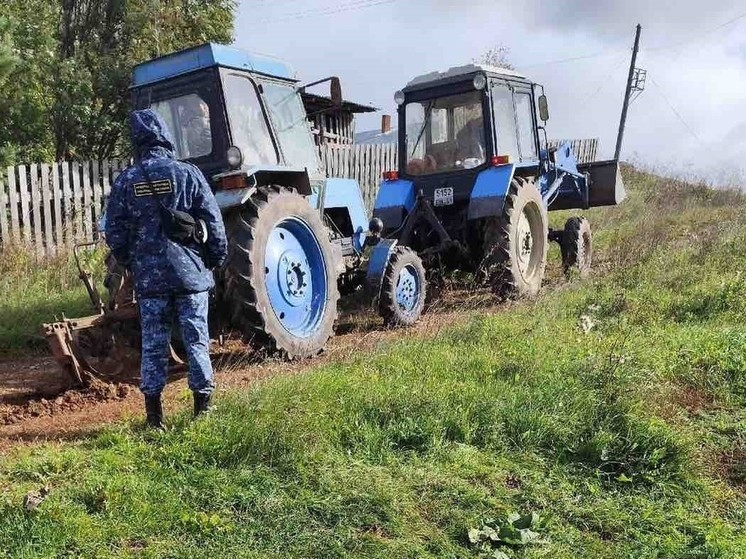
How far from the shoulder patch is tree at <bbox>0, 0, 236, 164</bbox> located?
6755 mm

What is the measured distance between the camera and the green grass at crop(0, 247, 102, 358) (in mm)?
6348

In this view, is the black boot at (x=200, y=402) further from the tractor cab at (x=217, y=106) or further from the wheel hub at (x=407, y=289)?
the wheel hub at (x=407, y=289)

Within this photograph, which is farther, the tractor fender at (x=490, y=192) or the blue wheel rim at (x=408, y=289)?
the tractor fender at (x=490, y=192)

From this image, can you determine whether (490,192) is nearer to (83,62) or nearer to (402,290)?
(402,290)

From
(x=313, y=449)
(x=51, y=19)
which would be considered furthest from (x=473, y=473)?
(x=51, y=19)

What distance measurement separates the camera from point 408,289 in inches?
269

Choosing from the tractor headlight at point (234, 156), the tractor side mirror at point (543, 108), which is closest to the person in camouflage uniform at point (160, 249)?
the tractor headlight at point (234, 156)

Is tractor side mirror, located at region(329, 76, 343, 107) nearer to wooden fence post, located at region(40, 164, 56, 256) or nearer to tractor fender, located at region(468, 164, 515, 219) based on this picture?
tractor fender, located at region(468, 164, 515, 219)

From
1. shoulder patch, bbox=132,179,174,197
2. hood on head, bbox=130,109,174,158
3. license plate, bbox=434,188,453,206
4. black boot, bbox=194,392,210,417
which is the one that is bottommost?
black boot, bbox=194,392,210,417

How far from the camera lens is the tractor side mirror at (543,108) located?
28.0ft

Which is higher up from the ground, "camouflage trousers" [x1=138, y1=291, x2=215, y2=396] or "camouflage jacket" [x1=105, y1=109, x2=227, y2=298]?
"camouflage jacket" [x1=105, y1=109, x2=227, y2=298]

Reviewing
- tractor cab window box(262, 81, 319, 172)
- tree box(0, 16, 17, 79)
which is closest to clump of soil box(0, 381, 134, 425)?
tractor cab window box(262, 81, 319, 172)

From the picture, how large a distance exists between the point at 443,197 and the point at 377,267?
1658mm

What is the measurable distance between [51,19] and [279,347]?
348 inches
